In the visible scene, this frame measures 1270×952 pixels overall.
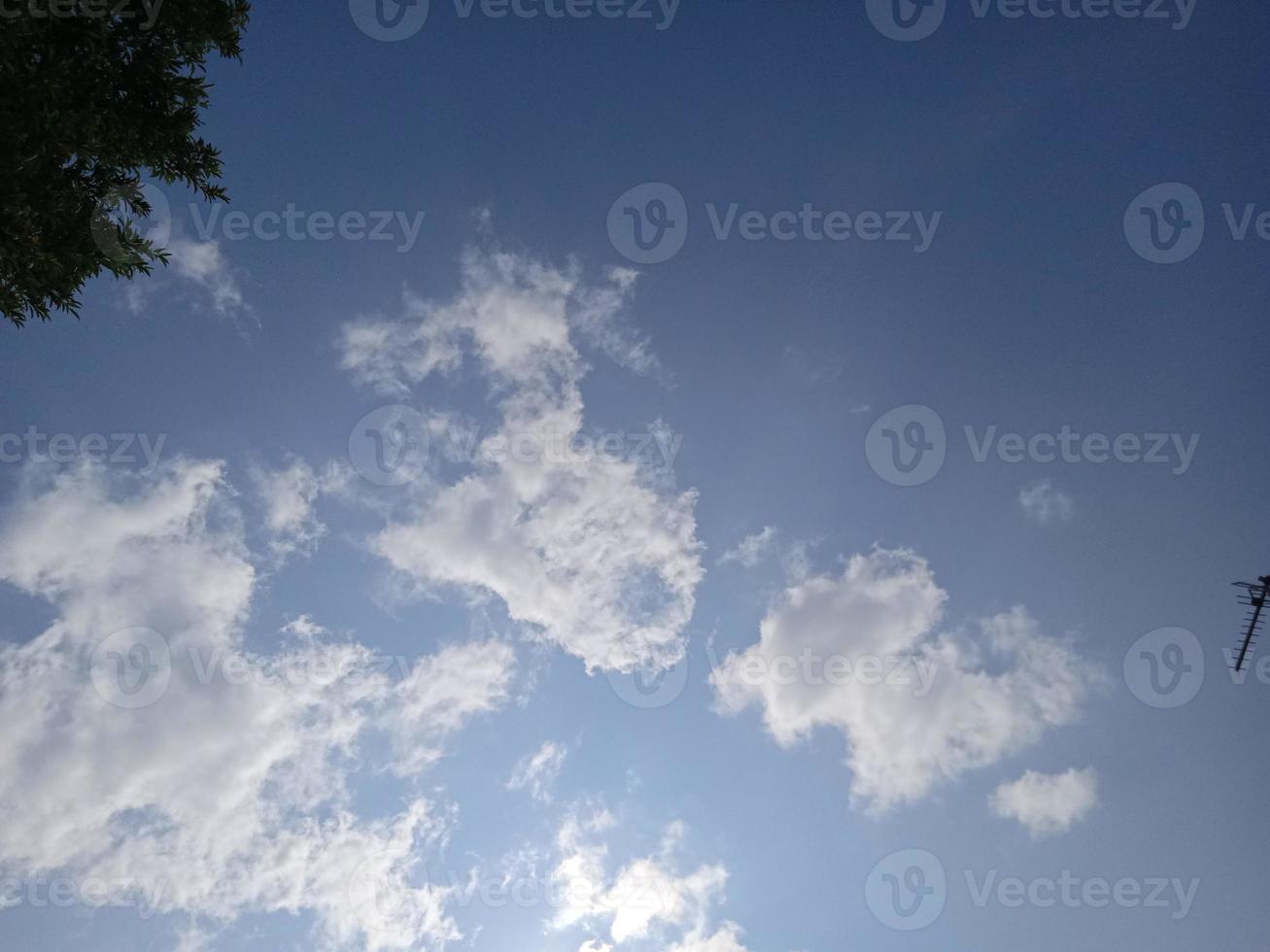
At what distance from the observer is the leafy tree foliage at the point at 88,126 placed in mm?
9070

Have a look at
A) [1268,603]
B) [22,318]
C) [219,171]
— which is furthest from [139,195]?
[1268,603]

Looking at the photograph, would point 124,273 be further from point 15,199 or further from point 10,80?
point 10,80

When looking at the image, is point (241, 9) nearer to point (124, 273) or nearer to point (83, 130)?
point (83, 130)

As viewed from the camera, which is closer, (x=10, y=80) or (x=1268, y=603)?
(x=10, y=80)

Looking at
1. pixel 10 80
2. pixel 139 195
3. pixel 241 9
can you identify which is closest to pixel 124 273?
pixel 139 195

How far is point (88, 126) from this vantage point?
9.55 meters

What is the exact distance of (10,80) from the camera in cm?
885

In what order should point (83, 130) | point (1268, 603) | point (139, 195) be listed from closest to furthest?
point (83, 130)
point (139, 195)
point (1268, 603)

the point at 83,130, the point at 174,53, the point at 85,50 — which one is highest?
the point at 174,53

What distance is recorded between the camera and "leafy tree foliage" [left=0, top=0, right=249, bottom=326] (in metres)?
9.07

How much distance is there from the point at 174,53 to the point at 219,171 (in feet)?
6.69

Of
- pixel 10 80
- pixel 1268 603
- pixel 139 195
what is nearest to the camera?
pixel 10 80

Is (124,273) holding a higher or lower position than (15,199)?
higher

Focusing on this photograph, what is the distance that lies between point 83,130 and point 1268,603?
3226cm
